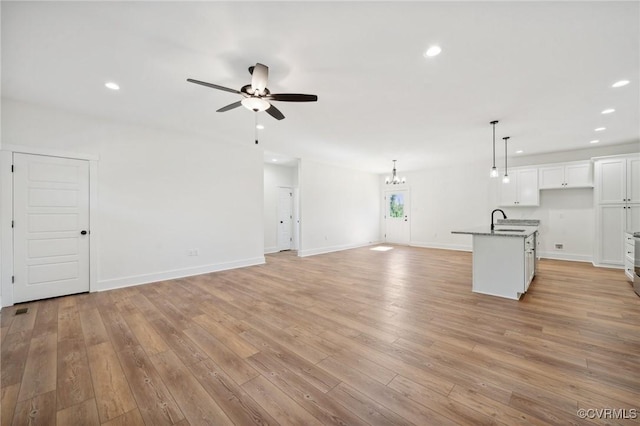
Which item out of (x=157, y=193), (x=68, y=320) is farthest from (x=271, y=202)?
(x=68, y=320)

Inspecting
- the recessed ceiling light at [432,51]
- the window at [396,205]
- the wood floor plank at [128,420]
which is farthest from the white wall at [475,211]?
the wood floor plank at [128,420]

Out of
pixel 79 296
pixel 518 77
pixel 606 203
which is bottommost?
pixel 79 296

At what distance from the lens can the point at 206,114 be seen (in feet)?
13.2

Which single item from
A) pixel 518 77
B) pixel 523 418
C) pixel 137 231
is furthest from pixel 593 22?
pixel 137 231

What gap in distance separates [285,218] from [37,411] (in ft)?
22.5

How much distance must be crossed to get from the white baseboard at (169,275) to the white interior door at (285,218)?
217 cm

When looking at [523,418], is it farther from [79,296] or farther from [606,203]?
[606,203]

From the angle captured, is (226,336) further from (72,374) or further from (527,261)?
(527,261)

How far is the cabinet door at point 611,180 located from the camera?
5234 millimetres

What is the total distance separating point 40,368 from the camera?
2.06m

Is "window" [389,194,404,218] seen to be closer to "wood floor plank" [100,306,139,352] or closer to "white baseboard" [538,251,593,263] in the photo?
"white baseboard" [538,251,593,263]

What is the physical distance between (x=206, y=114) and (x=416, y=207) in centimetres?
761

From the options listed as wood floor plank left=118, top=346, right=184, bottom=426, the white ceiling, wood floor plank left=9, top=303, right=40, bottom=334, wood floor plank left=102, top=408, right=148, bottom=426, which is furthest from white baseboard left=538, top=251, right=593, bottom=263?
wood floor plank left=9, top=303, right=40, bottom=334

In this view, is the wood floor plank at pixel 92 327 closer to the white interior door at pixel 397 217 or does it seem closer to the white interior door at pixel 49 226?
the white interior door at pixel 49 226
